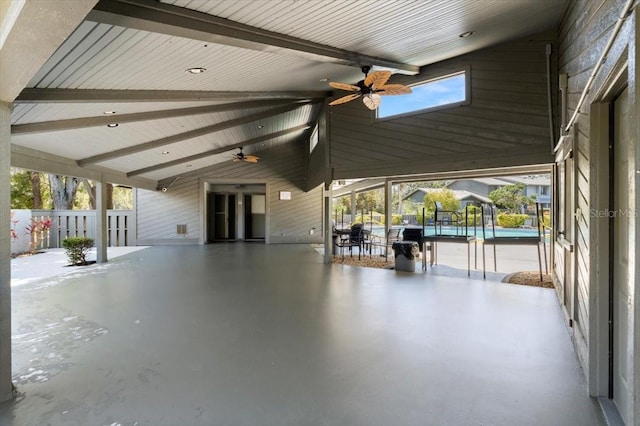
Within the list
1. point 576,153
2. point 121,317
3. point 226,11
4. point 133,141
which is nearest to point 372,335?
point 576,153

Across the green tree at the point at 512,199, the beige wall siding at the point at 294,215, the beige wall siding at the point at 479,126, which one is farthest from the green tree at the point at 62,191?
the green tree at the point at 512,199

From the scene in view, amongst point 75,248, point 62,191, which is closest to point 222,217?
point 75,248

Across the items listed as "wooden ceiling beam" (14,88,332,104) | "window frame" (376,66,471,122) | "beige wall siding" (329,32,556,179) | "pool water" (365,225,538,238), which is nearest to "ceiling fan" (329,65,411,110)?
"window frame" (376,66,471,122)

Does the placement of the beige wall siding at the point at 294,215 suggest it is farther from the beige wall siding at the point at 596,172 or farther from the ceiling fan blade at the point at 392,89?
the beige wall siding at the point at 596,172

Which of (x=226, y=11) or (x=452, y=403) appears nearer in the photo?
(x=452, y=403)

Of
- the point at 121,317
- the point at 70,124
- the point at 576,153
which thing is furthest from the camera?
the point at 70,124

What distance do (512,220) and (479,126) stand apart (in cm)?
1100

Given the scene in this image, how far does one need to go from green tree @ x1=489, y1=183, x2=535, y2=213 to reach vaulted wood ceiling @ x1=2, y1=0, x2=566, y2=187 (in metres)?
15.2

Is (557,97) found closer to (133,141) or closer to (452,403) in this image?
(452,403)

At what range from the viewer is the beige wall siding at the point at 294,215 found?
43.5ft

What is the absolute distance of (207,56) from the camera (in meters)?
4.03

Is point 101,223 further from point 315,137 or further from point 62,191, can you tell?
point 62,191

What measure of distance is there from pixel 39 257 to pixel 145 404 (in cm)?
1054

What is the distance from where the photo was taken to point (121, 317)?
4.09m
